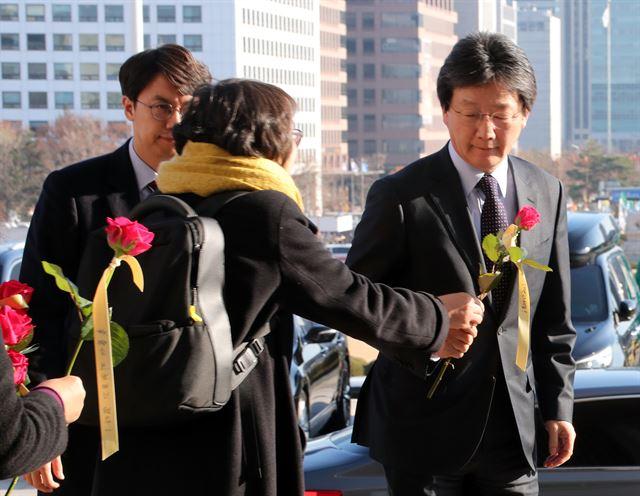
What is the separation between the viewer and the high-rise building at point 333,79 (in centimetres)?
13925

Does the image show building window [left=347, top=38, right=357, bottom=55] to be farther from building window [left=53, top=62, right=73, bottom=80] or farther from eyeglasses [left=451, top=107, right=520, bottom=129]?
eyeglasses [left=451, top=107, right=520, bottom=129]

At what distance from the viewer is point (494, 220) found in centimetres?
388

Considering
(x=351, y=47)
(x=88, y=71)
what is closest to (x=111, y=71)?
(x=88, y=71)

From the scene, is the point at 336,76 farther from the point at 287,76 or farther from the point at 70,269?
the point at 70,269

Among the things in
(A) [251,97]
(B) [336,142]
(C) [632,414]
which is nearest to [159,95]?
(A) [251,97]

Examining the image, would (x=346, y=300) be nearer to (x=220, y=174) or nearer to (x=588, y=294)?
(x=220, y=174)

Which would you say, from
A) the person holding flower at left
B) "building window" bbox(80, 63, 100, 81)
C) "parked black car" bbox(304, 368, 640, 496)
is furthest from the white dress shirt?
"building window" bbox(80, 63, 100, 81)

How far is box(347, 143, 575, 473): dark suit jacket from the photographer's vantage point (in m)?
3.76

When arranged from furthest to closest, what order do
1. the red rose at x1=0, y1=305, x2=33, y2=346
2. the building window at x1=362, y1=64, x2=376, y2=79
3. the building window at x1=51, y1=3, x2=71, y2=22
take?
the building window at x1=362, y1=64, x2=376, y2=79
the building window at x1=51, y1=3, x2=71, y2=22
the red rose at x1=0, y1=305, x2=33, y2=346

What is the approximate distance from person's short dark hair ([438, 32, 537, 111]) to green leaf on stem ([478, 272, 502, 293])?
0.57 m

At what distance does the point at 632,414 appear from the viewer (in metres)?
5.57

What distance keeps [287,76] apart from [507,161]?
124 m

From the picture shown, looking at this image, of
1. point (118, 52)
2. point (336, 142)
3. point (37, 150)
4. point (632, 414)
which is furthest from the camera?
point (336, 142)

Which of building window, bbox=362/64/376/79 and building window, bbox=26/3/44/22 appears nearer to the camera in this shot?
building window, bbox=26/3/44/22
